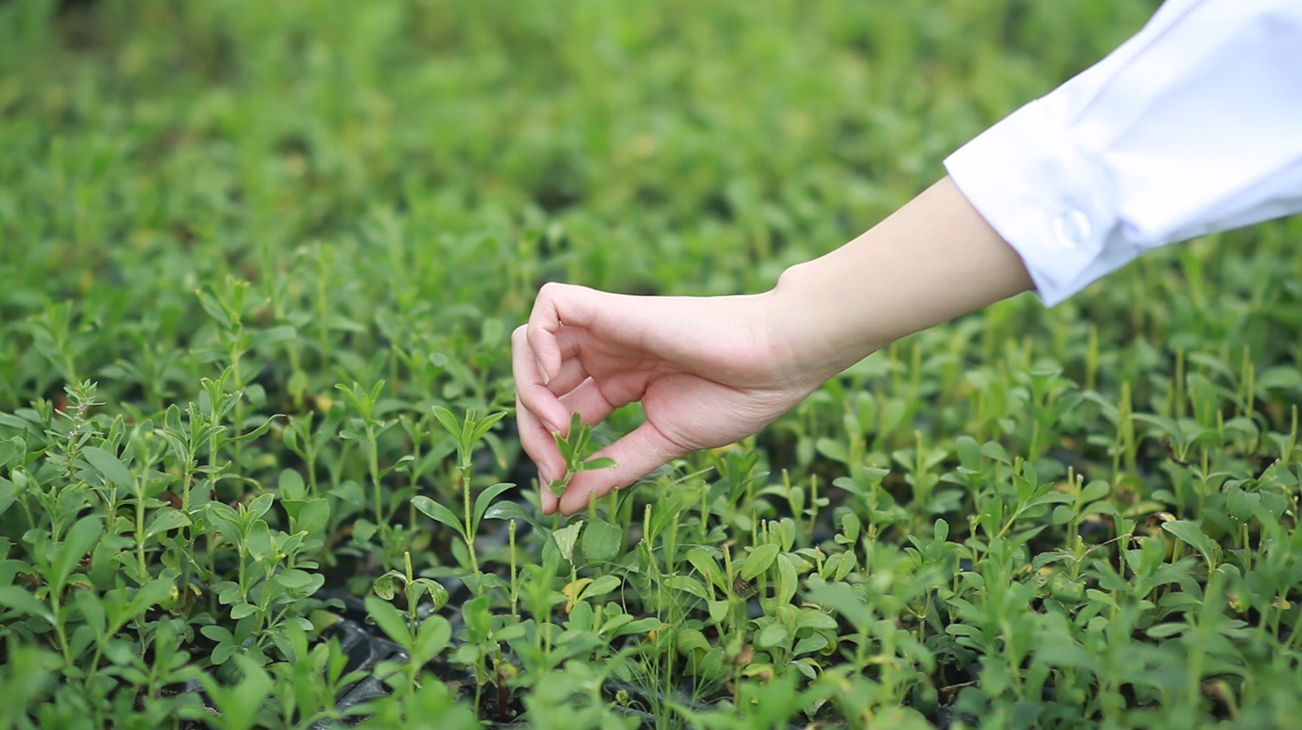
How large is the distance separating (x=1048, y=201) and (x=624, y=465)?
0.70 meters

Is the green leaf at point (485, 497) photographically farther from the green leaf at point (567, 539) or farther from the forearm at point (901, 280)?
the forearm at point (901, 280)

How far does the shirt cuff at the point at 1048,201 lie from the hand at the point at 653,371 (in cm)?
33

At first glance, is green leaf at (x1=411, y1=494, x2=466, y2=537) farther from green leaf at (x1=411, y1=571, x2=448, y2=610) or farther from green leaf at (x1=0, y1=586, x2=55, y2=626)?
green leaf at (x1=0, y1=586, x2=55, y2=626)

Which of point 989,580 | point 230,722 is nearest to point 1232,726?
point 989,580

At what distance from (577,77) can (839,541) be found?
7.78ft

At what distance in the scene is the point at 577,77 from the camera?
3508 millimetres

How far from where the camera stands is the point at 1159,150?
1.31 metres

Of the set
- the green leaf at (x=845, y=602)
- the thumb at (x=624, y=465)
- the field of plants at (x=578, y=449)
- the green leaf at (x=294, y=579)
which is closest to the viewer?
the green leaf at (x=845, y=602)

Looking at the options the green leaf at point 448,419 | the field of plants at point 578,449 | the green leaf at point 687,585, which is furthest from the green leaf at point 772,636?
the green leaf at point 448,419

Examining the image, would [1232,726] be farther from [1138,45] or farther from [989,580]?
[1138,45]

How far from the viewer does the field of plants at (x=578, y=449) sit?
4.37 ft

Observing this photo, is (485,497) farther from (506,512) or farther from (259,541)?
(259,541)

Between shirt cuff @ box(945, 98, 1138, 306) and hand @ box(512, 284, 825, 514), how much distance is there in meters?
0.33

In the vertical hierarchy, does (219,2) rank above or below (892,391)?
above
